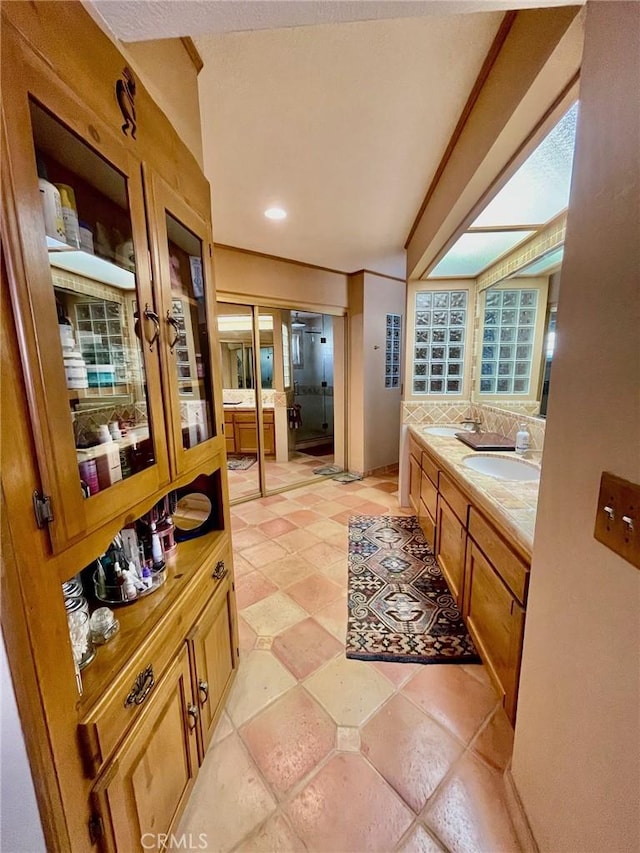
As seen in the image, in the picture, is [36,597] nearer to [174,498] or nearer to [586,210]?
[174,498]

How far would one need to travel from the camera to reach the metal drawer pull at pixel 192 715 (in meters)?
0.99

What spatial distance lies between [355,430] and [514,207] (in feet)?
9.18

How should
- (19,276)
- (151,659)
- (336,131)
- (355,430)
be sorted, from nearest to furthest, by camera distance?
(19,276) < (151,659) < (336,131) < (355,430)

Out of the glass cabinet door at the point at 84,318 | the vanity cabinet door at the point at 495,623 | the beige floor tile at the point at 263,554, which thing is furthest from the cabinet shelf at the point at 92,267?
the beige floor tile at the point at 263,554

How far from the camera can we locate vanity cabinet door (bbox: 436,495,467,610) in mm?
1675

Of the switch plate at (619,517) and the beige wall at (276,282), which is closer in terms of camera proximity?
the switch plate at (619,517)

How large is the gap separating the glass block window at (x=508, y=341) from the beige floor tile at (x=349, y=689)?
2.08 meters

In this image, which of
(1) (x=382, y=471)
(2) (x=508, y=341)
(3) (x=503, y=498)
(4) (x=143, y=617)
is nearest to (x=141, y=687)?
(4) (x=143, y=617)

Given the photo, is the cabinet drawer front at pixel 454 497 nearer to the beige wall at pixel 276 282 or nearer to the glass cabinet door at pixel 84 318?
the glass cabinet door at pixel 84 318

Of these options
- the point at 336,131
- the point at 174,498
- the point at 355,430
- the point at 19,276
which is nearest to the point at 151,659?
the point at 174,498

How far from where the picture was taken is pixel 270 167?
1898 millimetres

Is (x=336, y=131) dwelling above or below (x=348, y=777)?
above

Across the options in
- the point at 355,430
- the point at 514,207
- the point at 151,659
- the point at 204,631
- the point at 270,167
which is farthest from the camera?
the point at 355,430

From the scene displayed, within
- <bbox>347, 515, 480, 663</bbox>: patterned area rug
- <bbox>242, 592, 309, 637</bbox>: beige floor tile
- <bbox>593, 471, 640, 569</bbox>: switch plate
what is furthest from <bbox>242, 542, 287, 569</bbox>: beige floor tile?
<bbox>593, 471, 640, 569</bbox>: switch plate
